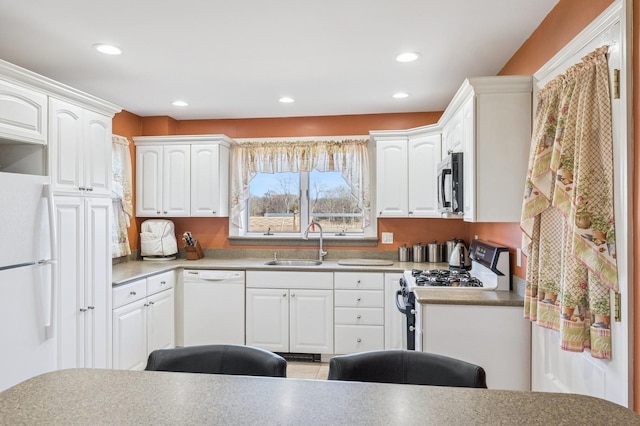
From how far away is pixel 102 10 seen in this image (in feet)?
7.07

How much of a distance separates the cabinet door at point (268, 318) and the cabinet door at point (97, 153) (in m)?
1.60

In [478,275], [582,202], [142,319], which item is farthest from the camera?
[142,319]

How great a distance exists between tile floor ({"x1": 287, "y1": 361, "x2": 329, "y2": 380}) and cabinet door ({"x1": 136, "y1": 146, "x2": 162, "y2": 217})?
2.07 meters

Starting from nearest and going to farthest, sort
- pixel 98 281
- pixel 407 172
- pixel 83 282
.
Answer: pixel 83 282 < pixel 98 281 < pixel 407 172

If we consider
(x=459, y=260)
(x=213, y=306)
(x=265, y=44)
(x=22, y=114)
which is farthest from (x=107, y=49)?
(x=459, y=260)

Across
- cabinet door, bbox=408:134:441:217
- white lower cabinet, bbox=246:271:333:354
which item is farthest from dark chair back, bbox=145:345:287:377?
cabinet door, bbox=408:134:441:217

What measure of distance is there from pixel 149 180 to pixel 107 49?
1899mm

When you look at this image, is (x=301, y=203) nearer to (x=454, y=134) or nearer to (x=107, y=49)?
(x=454, y=134)

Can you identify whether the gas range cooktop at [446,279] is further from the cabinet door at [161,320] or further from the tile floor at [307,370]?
the cabinet door at [161,320]

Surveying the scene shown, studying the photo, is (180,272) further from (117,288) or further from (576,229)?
(576,229)

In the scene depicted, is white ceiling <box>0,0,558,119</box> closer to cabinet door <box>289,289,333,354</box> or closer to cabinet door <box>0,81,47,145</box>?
cabinet door <box>0,81,47,145</box>

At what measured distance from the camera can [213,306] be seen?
396 centimetres

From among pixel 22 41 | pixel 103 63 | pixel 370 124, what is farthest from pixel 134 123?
pixel 370 124

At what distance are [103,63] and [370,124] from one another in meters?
2.53
